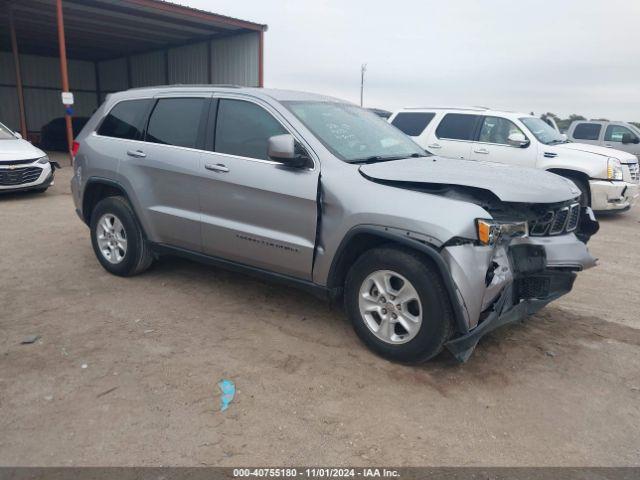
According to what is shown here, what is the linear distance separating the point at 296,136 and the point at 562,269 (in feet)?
7.07

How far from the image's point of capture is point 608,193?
9.04m

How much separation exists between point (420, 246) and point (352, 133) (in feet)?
4.71

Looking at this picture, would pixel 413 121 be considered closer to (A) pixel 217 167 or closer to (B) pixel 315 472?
(A) pixel 217 167

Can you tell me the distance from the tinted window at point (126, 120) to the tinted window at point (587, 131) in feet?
42.0

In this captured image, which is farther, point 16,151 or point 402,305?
point 16,151

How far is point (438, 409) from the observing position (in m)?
3.13

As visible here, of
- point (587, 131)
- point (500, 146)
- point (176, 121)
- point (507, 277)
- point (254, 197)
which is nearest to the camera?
point (507, 277)

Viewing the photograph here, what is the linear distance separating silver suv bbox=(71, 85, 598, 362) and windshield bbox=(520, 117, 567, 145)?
541 cm

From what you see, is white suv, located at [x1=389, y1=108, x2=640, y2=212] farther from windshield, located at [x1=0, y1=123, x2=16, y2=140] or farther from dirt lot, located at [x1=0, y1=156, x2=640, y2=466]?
windshield, located at [x1=0, y1=123, x2=16, y2=140]

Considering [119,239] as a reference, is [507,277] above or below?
above

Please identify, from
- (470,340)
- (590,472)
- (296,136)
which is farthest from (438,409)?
(296,136)

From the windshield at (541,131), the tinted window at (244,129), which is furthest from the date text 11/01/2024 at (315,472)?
the windshield at (541,131)

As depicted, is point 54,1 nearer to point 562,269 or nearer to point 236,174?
point 236,174

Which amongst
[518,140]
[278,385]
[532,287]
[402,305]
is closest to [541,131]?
[518,140]
